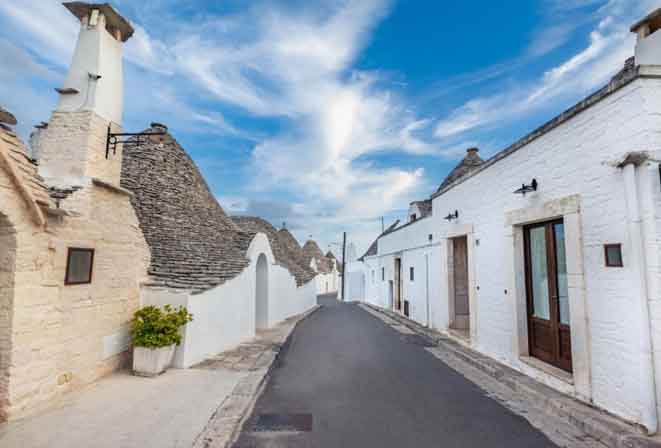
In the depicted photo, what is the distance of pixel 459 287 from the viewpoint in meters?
10.4

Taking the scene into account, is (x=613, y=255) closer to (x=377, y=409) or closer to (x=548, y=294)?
(x=548, y=294)

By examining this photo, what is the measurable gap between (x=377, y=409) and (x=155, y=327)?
415 cm

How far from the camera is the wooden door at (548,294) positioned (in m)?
5.71

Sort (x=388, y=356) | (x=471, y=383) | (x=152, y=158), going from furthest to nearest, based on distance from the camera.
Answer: (x=152, y=158)
(x=388, y=356)
(x=471, y=383)

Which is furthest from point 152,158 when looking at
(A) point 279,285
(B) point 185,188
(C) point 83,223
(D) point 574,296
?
(D) point 574,296

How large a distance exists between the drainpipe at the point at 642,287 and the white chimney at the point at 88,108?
7960mm

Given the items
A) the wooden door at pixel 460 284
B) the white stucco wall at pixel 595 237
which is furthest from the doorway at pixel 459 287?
the white stucco wall at pixel 595 237

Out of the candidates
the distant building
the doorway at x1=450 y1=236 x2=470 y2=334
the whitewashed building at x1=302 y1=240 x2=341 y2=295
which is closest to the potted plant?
the distant building

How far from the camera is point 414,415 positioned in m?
4.74

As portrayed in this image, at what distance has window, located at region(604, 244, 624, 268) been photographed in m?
4.36

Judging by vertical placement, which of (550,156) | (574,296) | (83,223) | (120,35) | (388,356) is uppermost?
(120,35)

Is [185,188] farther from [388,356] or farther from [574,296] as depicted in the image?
[574,296]

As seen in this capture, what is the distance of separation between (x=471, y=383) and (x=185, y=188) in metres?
9.53

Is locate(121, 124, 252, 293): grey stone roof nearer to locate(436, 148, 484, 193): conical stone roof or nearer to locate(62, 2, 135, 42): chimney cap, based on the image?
locate(62, 2, 135, 42): chimney cap
